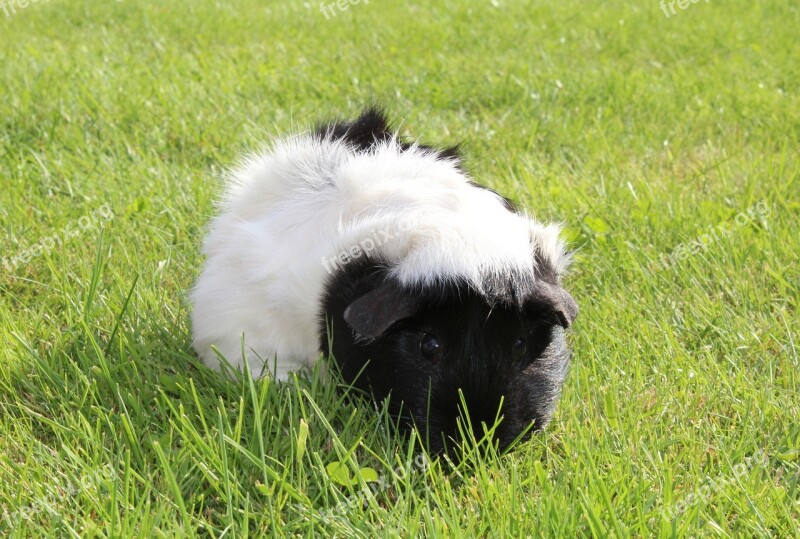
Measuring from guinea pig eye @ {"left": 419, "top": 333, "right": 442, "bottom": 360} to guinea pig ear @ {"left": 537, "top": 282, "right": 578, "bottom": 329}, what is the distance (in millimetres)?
308

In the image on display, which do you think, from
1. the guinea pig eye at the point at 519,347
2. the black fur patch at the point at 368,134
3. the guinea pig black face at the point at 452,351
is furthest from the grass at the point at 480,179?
the black fur patch at the point at 368,134

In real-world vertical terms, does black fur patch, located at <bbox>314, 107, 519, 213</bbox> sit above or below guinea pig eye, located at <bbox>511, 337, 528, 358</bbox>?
above

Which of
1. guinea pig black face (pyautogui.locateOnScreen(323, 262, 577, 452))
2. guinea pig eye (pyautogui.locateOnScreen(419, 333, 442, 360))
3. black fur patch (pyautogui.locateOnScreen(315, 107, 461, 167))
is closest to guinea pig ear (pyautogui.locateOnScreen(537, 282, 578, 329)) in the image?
guinea pig black face (pyautogui.locateOnScreen(323, 262, 577, 452))

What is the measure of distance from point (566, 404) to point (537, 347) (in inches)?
14.0

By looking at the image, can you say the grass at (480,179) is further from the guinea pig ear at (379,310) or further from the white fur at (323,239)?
the guinea pig ear at (379,310)

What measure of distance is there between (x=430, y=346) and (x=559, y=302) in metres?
0.38

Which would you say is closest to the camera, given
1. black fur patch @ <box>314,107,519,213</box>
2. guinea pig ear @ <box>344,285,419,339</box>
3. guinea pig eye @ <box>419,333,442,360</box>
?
guinea pig ear @ <box>344,285,419,339</box>

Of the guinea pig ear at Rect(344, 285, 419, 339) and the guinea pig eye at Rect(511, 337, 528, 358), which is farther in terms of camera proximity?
the guinea pig eye at Rect(511, 337, 528, 358)

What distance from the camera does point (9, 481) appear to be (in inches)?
96.5

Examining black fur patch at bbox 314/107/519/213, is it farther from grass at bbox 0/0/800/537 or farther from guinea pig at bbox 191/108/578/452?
grass at bbox 0/0/800/537

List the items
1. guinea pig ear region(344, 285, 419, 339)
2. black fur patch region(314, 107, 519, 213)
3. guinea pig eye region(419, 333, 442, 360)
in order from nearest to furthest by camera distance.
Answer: guinea pig ear region(344, 285, 419, 339) → guinea pig eye region(419, 333, 442, 360) → black fur patch region(314, 107, 519, 213)

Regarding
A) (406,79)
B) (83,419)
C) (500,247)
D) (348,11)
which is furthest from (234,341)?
(348,11)

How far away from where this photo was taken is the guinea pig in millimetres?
2437

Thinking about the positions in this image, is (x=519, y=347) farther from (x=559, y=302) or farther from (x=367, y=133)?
(x=367, y=133)
